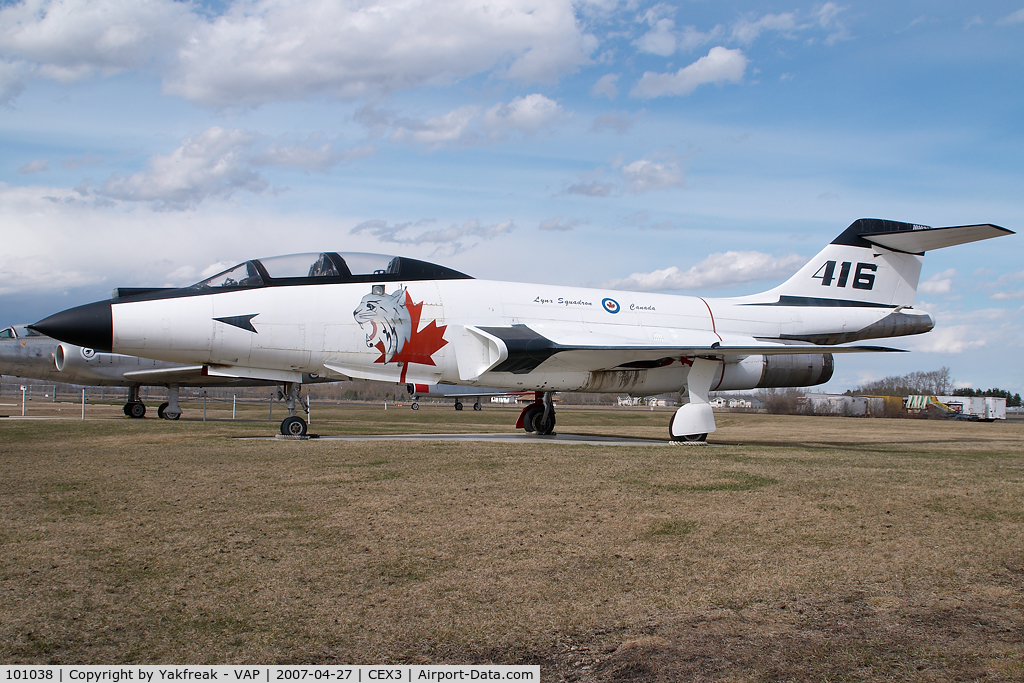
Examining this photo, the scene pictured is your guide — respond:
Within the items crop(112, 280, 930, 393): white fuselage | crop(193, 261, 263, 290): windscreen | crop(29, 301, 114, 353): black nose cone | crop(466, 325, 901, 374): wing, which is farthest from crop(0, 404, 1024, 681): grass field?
crop(466, 325, 901, 374): wing

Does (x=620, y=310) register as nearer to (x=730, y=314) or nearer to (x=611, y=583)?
(x=730, y=314)

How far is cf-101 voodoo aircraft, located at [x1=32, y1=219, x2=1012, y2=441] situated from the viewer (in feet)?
36.9

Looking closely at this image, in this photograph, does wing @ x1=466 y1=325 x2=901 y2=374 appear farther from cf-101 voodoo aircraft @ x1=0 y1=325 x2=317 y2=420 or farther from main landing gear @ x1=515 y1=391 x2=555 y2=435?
cf-101 voodoo aircraft @ x1=0 y1=325 x2=317 y2=420

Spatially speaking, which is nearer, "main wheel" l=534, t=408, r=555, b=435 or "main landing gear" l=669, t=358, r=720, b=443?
"main landing gear" l=669, t=358, r=720, b=443

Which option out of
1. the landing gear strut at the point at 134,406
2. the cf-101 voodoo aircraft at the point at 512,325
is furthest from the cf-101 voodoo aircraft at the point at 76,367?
the cf-101 voodoo aircraft at the point at 512,325

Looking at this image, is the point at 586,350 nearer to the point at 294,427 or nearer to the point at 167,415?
the point at 294,427

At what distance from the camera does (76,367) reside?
23250 mm

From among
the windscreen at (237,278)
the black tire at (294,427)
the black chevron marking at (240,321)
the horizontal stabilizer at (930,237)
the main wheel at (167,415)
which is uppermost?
the horizontal stabilizer at (930,237)

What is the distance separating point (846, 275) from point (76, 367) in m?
22.8

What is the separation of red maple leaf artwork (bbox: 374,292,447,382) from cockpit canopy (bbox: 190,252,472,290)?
54 cm

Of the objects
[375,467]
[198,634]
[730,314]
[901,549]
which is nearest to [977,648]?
[901,549]

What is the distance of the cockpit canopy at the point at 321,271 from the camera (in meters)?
11.7

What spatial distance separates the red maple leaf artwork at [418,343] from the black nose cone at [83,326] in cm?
409

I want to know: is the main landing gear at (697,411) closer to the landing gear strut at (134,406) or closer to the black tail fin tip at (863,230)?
the black tail fin tip at (863,230)
